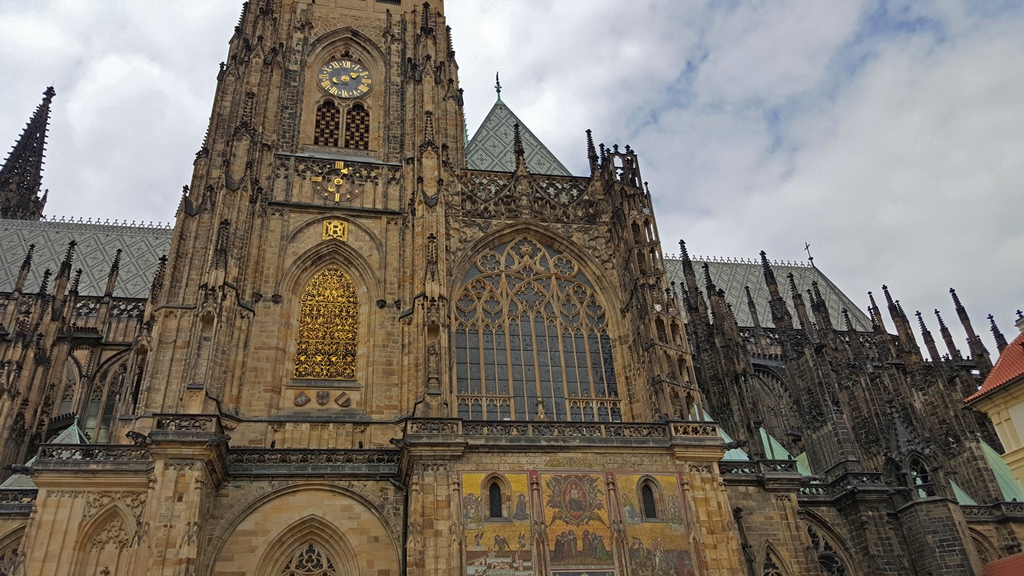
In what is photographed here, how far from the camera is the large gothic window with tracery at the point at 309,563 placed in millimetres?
17719

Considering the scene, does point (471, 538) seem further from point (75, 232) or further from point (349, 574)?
point (75, 232)

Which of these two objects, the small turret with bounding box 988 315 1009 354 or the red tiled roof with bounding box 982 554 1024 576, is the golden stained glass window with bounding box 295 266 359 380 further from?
the small turret with bounding box 988 315 1009 354

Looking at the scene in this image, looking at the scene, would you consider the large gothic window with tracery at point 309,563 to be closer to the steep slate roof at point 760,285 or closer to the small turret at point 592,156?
the small turret at point 592,156

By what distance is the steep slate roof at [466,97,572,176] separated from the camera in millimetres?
27766

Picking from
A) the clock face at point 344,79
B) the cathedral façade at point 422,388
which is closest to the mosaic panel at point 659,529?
the cathedral façade at point 422,388

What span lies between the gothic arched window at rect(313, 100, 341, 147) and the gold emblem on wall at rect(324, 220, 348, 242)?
371 centimetres

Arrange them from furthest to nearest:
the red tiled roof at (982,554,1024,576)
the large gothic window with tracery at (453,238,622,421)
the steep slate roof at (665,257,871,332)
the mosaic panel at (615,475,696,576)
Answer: the steep slate roof at (665,257,871,332) < the red tiled roof at (982,554,1024,576) < the large gothic window with tracery at (453,238,622,421) < the mosaic panel at (615,475,696,576)

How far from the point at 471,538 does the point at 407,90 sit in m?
15.6

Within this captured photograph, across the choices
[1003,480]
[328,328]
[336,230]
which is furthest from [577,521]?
[1003,480]

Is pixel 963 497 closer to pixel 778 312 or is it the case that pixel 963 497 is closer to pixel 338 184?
pixel 778 312

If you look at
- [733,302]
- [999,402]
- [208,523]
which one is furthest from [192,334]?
[733,302]

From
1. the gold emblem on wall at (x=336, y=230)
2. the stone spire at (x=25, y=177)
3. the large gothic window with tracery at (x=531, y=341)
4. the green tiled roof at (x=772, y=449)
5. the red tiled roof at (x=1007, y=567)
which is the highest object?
the stone spire at (x=25, y=177)

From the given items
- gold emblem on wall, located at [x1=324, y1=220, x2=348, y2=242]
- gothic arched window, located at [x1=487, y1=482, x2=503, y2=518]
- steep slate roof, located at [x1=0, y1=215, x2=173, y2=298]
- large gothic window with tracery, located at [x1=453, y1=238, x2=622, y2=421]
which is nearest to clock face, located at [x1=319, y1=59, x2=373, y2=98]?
gold emblem on wall, located at [x1=324, y1=220, x2=348, y2=242]

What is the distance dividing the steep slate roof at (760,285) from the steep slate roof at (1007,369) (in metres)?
15.0
